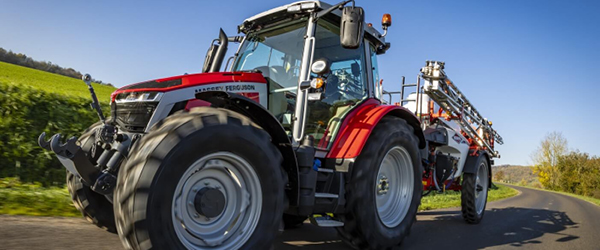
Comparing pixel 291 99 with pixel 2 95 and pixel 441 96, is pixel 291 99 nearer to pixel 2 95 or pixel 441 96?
pixel 441 96

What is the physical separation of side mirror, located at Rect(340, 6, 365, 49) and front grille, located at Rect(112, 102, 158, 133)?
1549 mm

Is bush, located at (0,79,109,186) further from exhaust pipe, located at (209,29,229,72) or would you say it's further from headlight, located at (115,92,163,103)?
exhaust pipe, located at (209,29,229,72)

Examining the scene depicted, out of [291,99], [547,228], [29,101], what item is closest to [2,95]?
[29,101]

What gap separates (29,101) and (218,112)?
5.28 meters

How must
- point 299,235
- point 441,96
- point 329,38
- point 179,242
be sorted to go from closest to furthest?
point 179,242 < point 329,38 < point 299,235 < point 441,96

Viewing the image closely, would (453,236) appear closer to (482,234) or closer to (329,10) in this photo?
(482,234)

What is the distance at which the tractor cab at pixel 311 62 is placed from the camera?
3.31 metres

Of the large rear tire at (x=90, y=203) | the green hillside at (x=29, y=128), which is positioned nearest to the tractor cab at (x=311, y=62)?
the large rear tire at (x=90, y=203)

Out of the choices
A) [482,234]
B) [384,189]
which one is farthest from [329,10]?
[482,234]

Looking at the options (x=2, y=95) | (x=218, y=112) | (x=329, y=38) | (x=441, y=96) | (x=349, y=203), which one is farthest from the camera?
(x=441, y=96)

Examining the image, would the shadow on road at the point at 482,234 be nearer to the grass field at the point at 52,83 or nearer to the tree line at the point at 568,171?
the grass field at the point at 52,83

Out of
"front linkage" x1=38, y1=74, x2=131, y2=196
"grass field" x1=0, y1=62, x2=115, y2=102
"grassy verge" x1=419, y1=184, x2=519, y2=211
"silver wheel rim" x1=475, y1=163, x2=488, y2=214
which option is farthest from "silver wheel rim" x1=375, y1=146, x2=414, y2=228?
"grass field" x1=0, y1=62, x2=115, y2=102

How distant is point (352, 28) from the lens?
3.12 meters

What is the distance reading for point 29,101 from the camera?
6102 mm
